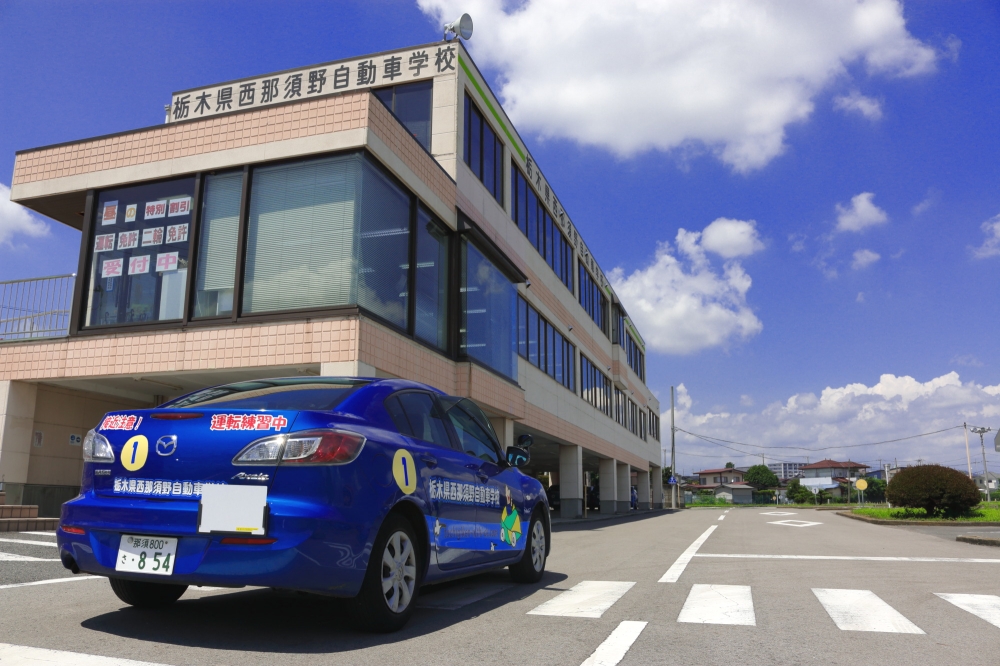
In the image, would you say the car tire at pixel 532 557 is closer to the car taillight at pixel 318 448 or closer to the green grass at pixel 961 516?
the car taillight at pixel 318 448

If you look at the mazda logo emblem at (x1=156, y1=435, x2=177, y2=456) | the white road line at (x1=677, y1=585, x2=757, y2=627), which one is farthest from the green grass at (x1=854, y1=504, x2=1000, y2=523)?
the mazda logo emblem at (x1=156, y1=435, x2=177, y2=456)

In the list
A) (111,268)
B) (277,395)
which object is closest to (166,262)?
(111,268)

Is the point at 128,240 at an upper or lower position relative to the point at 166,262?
upper

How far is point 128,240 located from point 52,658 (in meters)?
11.0

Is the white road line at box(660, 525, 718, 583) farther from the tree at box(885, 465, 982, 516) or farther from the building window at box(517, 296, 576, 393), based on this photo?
the tree at box(885, 465, 982, 516)

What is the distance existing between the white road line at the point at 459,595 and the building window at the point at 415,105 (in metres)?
13.0

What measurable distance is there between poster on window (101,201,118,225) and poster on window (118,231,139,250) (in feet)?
1.31

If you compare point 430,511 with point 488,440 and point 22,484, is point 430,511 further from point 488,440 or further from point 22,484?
point 22,484

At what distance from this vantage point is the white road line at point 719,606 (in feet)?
17.0

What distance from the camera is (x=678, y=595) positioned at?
635 centimetres

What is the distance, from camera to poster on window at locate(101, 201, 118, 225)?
1358cm

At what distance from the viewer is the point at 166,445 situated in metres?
4.27

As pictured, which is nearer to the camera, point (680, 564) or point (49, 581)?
point (49, 581)

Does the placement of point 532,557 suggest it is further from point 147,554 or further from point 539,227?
point 539,227
